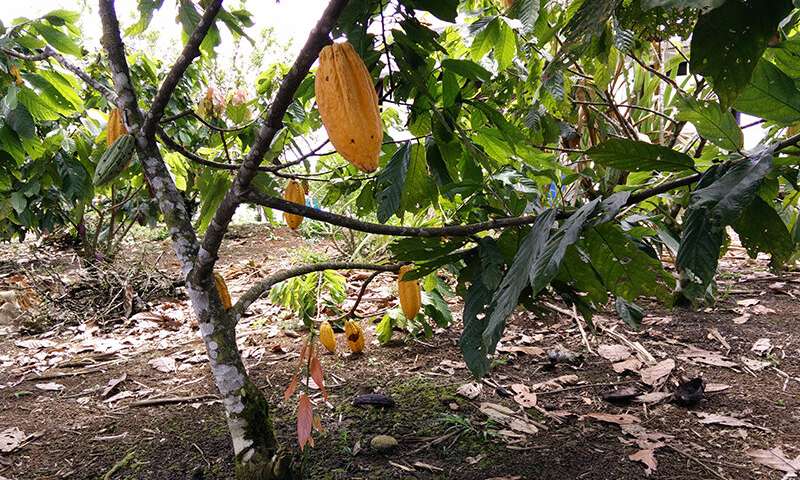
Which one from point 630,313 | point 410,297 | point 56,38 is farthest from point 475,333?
point 56,38

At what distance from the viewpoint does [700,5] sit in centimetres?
35

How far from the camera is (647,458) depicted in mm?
1259

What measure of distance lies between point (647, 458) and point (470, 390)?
583mm

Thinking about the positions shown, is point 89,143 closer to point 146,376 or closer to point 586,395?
point 146,376

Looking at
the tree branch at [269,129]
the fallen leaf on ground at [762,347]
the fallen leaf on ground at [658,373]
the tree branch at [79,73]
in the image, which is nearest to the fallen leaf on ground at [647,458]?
the fallen leaf on ground at [658,373]

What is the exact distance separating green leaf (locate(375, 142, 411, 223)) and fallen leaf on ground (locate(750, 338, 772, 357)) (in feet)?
4.89

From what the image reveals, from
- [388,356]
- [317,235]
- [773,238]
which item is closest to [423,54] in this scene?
[773,238]

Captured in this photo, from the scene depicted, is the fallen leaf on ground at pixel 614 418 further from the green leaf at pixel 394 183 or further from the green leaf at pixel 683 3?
the green leaf at pixel 683 3

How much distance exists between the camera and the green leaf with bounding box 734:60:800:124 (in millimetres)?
598

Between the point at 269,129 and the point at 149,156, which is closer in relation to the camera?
the point at 269,129

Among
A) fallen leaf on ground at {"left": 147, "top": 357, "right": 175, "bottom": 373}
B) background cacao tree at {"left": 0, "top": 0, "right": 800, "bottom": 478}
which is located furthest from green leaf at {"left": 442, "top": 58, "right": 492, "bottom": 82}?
fallen leaf on ground at {"left": 147, "top": 357, "right": 175, "bottom": 373}

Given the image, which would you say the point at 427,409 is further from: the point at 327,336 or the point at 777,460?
the point at 777,460

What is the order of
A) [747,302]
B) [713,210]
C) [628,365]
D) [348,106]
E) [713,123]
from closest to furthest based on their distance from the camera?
[713,210] < [713,123] < [348,106] < [628,365] < [747,302]

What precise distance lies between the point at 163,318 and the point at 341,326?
1.18 metres
